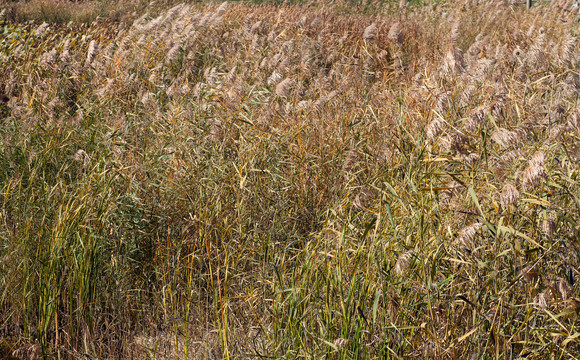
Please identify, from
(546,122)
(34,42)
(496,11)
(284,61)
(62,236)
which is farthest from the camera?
(496,11)

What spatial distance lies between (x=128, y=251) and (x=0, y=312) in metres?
0.64

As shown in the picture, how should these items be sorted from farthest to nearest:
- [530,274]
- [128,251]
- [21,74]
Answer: [21,74]
[128,251]
[530,274]

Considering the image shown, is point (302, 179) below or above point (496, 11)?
above

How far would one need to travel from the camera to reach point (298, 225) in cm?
319

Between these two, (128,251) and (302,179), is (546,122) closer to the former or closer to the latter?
(302,179)

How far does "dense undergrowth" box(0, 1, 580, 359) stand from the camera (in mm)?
1940

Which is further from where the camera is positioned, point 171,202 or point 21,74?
point 21,74

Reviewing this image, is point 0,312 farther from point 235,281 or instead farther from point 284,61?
point 284,61

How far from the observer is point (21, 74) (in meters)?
5.45

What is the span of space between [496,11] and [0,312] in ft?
23.6

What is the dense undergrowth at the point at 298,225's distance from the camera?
194 centimetres

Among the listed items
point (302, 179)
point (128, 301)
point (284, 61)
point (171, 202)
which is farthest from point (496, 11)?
point (128, 301)

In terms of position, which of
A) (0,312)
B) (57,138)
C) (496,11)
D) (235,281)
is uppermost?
(57,138)

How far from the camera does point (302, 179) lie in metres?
3.29
